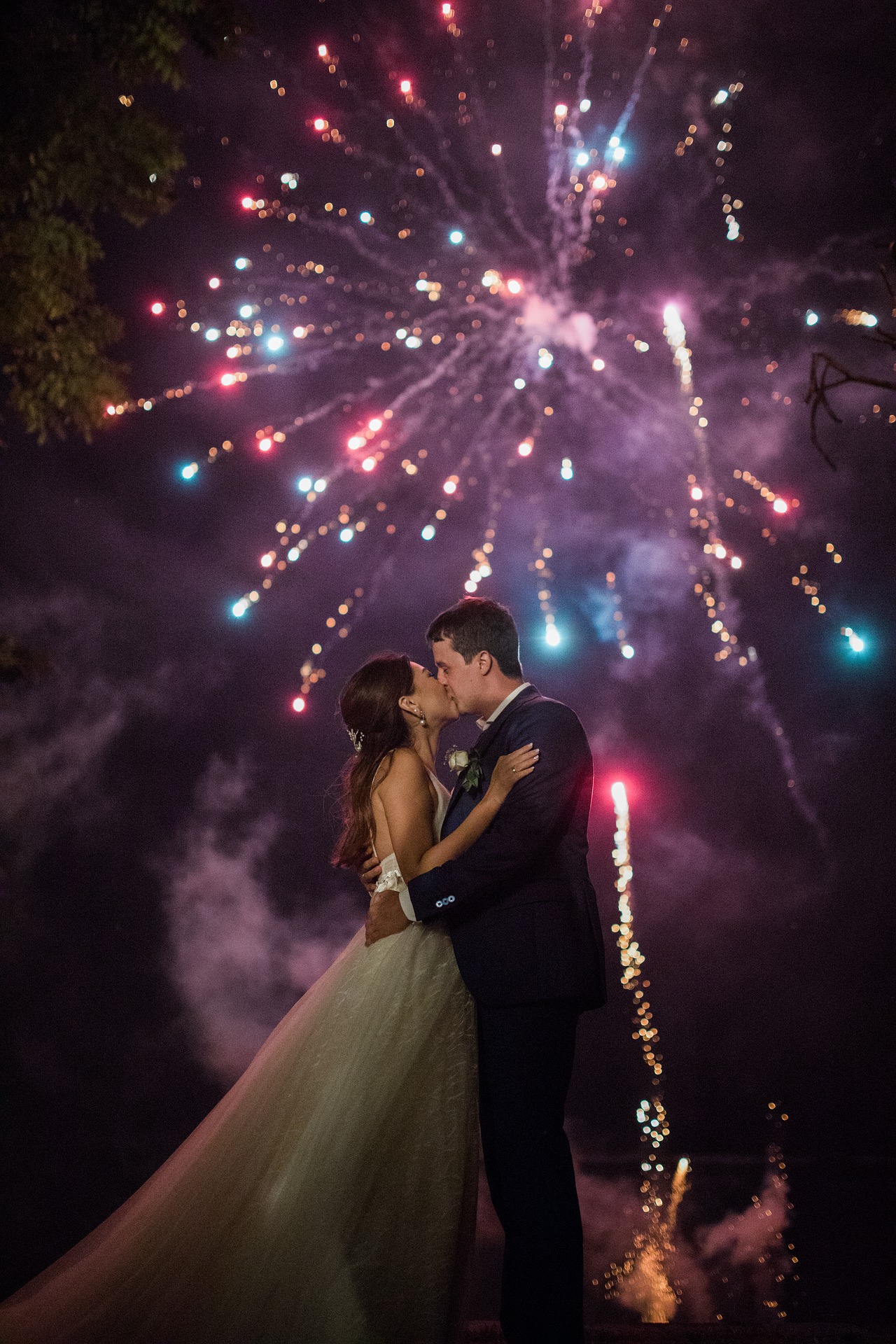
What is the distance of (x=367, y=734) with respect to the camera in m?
3.31

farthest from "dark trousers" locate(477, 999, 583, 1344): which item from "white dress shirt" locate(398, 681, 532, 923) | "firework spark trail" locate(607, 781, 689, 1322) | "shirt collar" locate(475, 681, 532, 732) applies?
"firework spark trail" locate(607, 781, 689, 1322)

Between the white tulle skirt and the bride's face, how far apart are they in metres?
0.88

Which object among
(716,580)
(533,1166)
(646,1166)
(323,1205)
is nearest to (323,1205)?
(323,1205)

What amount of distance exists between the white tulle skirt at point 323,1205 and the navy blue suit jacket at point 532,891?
270mm

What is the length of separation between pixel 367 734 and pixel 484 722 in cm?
62

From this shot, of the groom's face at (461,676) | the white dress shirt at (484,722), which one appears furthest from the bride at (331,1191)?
the groom's face at (461,676)

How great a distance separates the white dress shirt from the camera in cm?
257

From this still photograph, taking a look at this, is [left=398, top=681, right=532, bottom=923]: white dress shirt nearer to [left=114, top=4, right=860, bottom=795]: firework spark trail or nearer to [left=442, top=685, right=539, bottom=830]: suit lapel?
[left=442, top=685, right=539, bottom=830]: suit lapel

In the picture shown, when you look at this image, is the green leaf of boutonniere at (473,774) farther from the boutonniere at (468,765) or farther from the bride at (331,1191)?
the bride at (331,1191)

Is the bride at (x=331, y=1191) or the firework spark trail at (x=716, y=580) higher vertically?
the firework spark trail at (x=716, y=580)

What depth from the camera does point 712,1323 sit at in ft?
9.22

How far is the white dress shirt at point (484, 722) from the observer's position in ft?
8.43

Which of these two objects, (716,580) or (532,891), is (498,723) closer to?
(532,891)

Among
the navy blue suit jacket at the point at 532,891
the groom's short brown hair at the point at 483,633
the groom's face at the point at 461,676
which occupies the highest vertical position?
the groom's short brown hair at the point at 483,633
